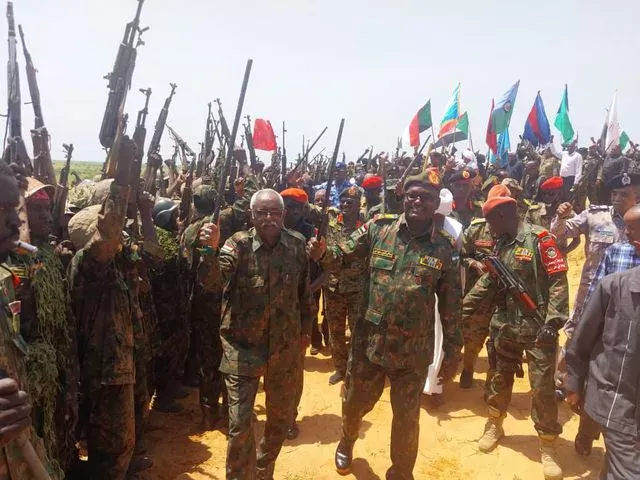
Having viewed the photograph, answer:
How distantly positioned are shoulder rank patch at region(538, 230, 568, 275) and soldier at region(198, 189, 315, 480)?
229 cm

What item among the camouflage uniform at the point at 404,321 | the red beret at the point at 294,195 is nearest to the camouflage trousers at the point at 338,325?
the red beret at the point at 294,195

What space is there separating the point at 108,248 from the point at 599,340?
10.9 ft

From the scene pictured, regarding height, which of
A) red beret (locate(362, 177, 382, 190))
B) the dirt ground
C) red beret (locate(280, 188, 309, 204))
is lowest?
the dirt ground

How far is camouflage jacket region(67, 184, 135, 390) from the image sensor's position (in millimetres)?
3287

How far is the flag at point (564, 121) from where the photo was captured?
16328mm

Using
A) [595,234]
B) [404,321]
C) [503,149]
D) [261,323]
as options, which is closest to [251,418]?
[261,323]

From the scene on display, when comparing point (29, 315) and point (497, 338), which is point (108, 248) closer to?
point (29, 315)

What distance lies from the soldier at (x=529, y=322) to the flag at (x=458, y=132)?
35.4ft

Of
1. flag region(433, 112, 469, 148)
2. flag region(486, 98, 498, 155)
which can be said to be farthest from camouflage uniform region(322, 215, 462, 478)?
flag region(486, 98, 498, 155)

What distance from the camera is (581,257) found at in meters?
11.6

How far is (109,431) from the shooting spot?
335 centimetres

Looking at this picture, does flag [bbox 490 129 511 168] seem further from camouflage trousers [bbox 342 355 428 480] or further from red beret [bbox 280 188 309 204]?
camouflage trousers [bbox 342 355 428 480]

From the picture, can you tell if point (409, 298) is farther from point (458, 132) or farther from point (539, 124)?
point (539, 124)

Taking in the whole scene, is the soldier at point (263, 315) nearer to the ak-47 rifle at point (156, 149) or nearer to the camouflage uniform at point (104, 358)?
the camouflage uniform at point (104, 358)
